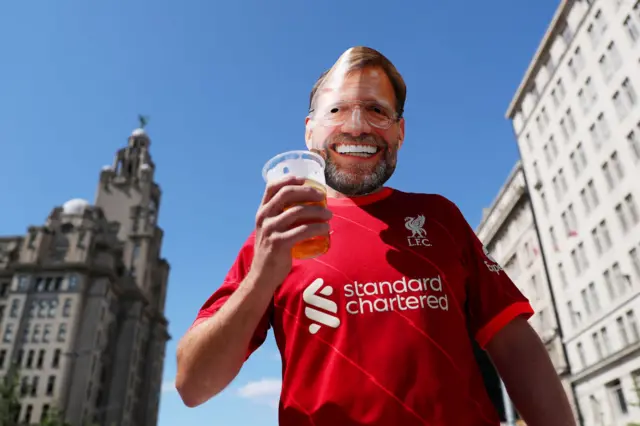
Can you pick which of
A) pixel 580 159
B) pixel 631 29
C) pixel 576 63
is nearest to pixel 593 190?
pixel 580 159

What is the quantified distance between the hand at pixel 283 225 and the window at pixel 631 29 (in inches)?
1549

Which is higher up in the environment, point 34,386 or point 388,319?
point 34,386

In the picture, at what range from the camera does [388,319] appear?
6.73 feet

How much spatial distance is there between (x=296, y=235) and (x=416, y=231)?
0.87 meters

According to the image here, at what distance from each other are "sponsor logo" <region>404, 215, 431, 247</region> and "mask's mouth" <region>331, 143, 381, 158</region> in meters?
0.37

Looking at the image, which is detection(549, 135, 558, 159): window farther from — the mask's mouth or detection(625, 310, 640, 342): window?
the mask's mouth

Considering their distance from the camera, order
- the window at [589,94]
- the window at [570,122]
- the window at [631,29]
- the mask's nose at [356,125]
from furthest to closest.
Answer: the window at [570,122], the window at [589,94], the window at [631,29], the mask's nose at [356,125]

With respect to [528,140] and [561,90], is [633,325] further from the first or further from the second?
[528,140]

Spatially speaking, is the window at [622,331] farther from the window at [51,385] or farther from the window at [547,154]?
the window at [51,385]

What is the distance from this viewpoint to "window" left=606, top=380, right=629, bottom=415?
3419 cm

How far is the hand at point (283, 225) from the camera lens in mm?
1707

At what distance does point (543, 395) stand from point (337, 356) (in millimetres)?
865

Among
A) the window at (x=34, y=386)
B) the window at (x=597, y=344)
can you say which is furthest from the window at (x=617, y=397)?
the window at (x=34, y=386)

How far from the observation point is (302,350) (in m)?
2.10
